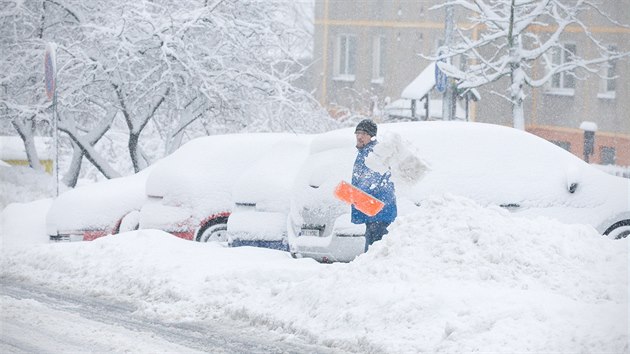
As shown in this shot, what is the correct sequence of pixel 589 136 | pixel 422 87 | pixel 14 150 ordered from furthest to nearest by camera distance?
1. pixel 589 136
2. pixel 14 150
3. pixel 422 87

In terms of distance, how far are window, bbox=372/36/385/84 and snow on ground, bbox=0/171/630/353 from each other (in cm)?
2871

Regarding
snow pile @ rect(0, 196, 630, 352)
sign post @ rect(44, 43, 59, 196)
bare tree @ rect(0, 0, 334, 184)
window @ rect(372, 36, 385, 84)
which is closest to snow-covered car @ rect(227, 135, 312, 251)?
snow pile @ rect(0, 196, 630, 352)

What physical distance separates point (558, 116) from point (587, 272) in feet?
77.6

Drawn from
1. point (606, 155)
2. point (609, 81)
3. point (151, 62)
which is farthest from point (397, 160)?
point (609, 81)

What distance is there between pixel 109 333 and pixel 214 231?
465cm

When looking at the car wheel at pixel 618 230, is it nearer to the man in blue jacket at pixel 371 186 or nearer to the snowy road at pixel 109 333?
the man in blue jacket at pixel 371 186

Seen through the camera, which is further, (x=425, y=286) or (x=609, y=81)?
(x=609, y=81)

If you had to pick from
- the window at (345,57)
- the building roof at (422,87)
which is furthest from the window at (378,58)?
the building roof at (422,87)

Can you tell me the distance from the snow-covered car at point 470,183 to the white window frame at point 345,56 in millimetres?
28832

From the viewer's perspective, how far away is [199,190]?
Answer: 13680 millimetres

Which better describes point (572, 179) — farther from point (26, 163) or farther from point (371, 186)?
point (26, 163)

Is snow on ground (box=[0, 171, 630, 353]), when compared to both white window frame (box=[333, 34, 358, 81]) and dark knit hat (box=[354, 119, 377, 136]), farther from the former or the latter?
white window frame (box=[333, 34, 358, 81])

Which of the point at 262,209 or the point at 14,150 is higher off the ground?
the point at 262,209

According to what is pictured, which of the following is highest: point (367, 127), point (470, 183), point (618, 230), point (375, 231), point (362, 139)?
point (367, 127)
